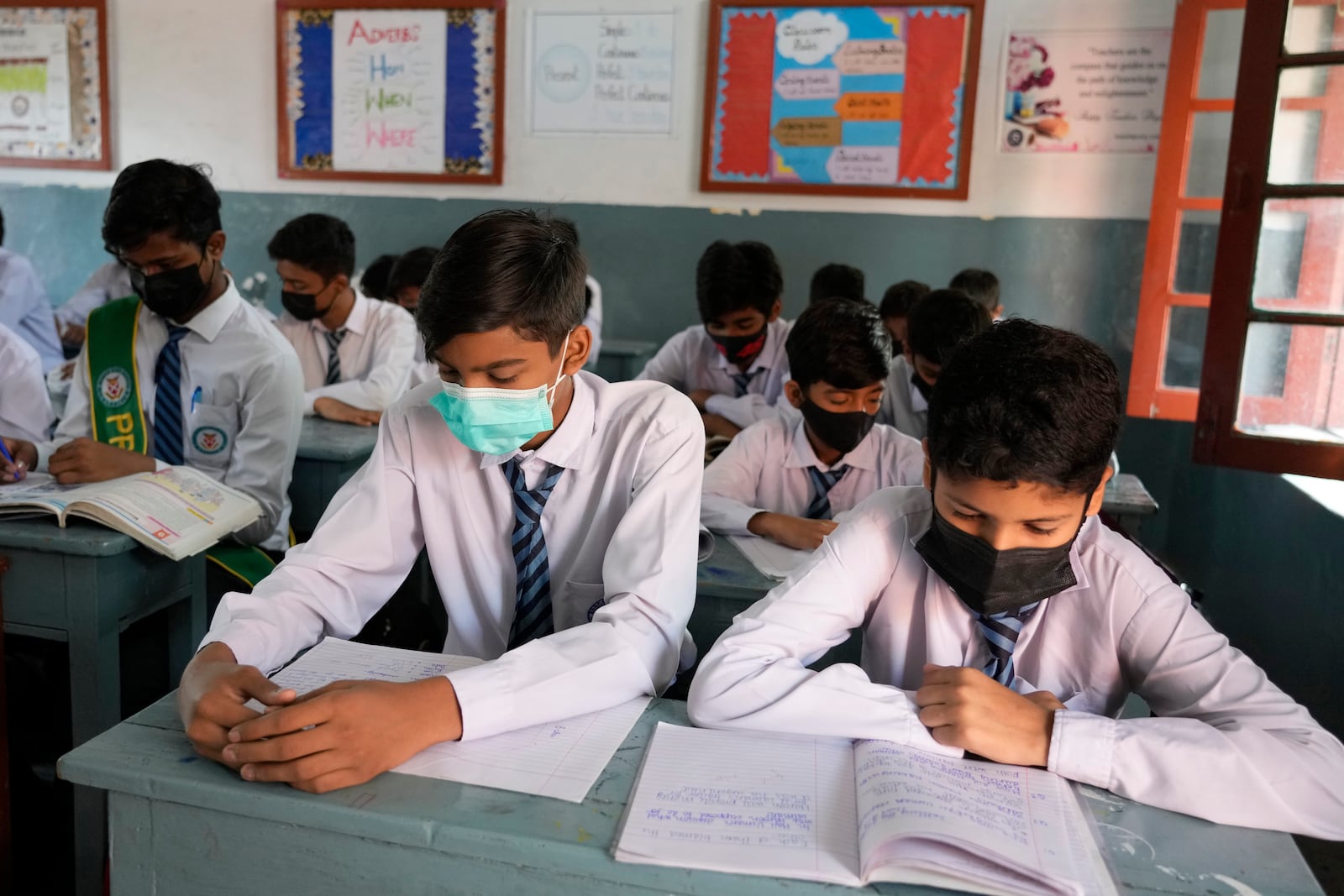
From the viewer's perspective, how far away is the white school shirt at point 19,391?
2369 mm

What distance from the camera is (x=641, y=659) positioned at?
1165 millimetres

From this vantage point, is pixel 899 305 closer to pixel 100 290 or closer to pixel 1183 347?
pixel 1183 347

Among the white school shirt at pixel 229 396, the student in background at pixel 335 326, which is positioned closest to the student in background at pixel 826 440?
the white school shirt at pixel 229 396

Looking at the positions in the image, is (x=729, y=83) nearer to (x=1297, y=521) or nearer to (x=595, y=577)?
(x=1297, y=521)

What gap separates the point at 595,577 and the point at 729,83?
347 cm

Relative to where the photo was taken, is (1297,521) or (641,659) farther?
(1297,521)

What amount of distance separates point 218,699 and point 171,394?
4.97ft

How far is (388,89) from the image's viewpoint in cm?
472

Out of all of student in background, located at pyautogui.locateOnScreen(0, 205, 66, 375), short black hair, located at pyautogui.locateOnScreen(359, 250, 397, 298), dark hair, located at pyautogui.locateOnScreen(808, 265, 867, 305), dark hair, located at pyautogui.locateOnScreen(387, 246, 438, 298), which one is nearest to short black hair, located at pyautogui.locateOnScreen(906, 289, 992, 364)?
dark hair, located at pyautogui.locateOnScreen(808, 265, 867, 305)

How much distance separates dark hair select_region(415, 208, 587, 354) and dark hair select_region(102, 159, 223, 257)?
3.71 ft

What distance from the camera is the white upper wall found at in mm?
4152

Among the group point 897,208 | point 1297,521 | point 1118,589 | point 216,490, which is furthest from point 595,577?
point 897,208

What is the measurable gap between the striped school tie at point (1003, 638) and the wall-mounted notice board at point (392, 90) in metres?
3.97

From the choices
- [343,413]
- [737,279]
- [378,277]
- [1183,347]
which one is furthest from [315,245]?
[1183,347]
